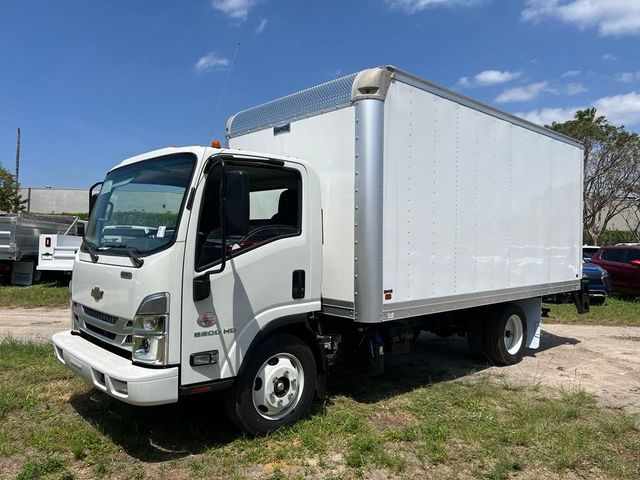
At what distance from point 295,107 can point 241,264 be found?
86.5 inches

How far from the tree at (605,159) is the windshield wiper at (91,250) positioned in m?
31.3

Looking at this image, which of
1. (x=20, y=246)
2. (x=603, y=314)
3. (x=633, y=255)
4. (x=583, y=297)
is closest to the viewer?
(x=583, y=297)

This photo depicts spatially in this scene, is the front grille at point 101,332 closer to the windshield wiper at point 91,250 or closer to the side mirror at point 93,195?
the windshield wiper at point 91,250

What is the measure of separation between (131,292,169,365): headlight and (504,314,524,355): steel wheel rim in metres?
5.62

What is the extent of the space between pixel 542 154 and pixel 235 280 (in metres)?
5.42

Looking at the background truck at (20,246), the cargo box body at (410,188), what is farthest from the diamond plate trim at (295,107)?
the background truck at (20,246)

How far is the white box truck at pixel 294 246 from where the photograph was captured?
408 centimetres

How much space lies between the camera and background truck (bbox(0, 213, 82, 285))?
51.0ft

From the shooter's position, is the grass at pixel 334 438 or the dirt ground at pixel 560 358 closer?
the grass at pixel 334 438

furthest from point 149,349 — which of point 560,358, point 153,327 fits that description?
point 560,358

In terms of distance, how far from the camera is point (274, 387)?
475cm

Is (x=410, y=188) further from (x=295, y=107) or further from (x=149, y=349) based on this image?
(x=149, y=349)

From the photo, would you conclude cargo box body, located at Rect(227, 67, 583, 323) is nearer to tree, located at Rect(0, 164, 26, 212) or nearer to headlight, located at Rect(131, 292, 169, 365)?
headlight, located at Rect(131, 292, 169, 365)

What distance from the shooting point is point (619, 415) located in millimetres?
5742
